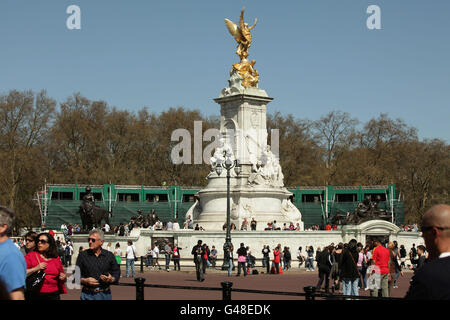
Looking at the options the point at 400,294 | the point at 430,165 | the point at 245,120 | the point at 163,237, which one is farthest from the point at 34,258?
the point at 430,165

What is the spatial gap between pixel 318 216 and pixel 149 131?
2516 centimetres

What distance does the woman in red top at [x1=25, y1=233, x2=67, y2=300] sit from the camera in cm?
970

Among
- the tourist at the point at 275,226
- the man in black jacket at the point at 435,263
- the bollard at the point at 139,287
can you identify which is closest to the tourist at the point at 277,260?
the tourist at the point at 275,226

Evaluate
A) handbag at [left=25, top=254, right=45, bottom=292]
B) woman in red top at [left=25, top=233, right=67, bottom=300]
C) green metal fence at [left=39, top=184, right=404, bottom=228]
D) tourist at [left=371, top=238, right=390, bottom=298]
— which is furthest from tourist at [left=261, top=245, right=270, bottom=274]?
handbag at [left=25, top=254, right=45, bottom=292]

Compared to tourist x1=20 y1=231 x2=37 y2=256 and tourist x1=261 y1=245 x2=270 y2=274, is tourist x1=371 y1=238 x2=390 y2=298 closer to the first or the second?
tourist x1=20 y1=231 x2=37 y2=256

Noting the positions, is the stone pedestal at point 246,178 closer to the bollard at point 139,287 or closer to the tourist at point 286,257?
the tourist at point 286,257

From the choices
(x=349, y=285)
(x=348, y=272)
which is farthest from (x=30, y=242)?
(x=349, y=285)

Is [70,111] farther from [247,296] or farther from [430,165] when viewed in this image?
[247,296]

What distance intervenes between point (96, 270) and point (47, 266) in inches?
26.2

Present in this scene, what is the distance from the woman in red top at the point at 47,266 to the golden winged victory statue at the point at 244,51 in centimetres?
4120

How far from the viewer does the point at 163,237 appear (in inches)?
1679

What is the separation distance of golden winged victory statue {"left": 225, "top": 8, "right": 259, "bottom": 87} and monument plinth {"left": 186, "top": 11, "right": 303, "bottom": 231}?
7 cm

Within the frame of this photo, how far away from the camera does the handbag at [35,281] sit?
9.59 m

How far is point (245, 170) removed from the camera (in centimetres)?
4900
